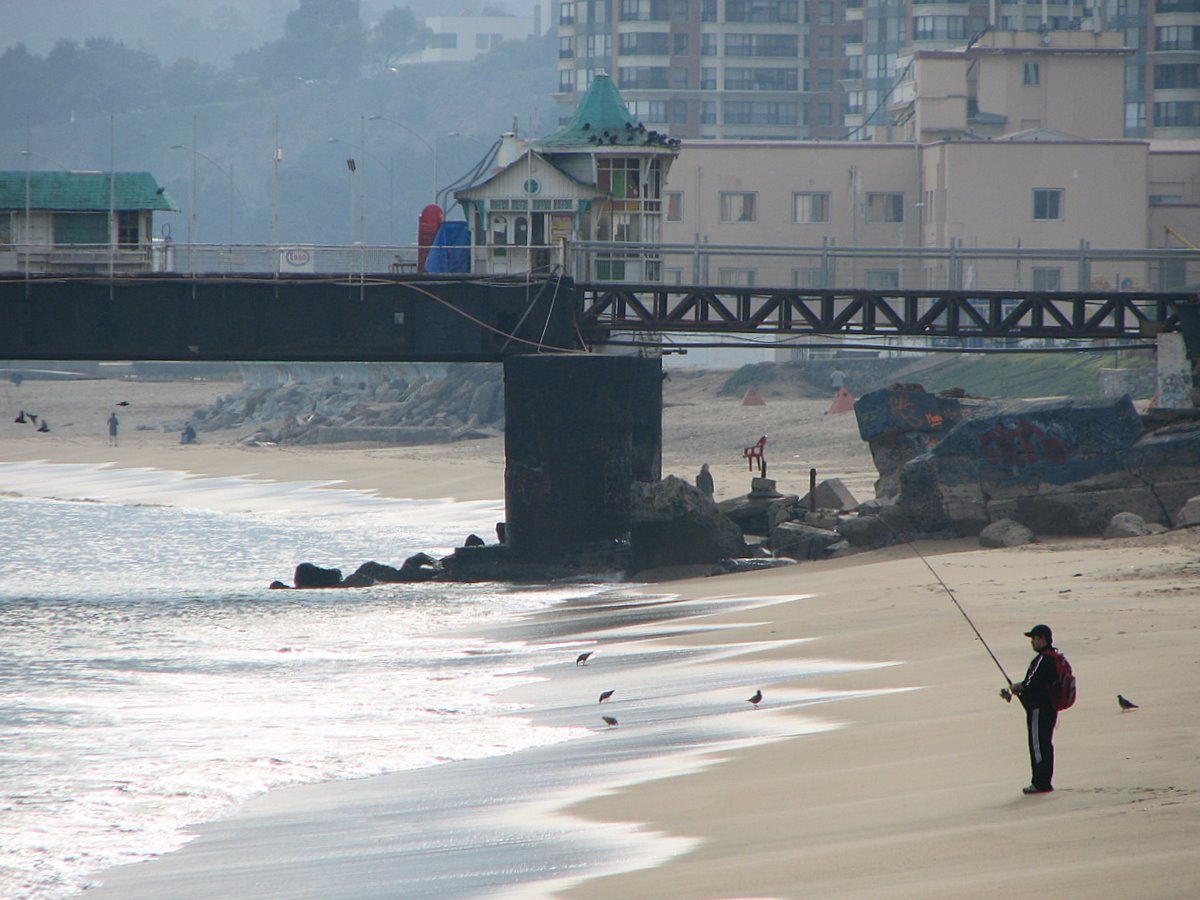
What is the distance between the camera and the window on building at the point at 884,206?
69.6 meters

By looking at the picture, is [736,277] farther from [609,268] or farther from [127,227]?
[127,227]

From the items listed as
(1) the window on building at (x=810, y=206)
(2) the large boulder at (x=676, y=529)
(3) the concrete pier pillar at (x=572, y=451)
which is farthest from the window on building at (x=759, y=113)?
(2) the large boulder at (x=676, y=529)

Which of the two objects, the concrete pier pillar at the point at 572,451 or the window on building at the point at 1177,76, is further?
the window on building at the point at 1177,76

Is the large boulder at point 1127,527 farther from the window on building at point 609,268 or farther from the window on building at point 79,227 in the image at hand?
the window on building at point 79,227

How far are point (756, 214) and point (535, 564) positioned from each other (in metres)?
38.5

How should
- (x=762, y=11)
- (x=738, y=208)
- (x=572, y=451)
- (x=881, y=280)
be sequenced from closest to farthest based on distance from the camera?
1. (x=572, y=451)
2. (x=881, y=280)
3. (x=738, y=208)
4. (x=762, y=11)

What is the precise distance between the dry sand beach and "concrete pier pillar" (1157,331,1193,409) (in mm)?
8666

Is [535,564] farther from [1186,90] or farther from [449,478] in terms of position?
[1186,90]

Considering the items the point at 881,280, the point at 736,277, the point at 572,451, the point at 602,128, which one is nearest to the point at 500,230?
the point at 602,128

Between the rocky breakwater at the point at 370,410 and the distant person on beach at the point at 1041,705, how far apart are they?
5720 cm

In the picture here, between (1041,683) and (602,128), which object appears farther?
(602,128)

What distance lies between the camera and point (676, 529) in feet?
108

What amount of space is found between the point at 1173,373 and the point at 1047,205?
33.1 metres

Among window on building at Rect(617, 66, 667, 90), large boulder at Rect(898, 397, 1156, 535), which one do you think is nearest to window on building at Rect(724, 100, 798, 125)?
window on building at Rect(617, 66, 667, 90)
